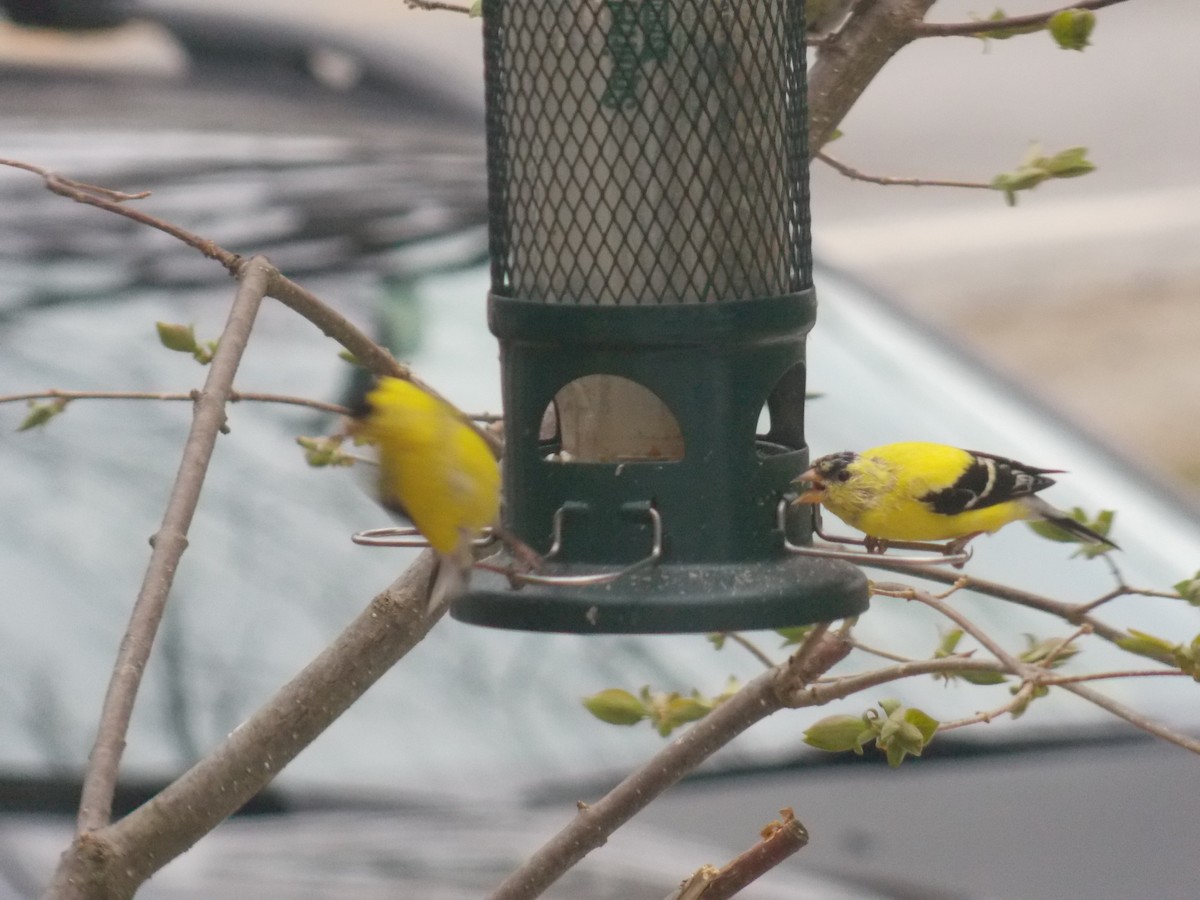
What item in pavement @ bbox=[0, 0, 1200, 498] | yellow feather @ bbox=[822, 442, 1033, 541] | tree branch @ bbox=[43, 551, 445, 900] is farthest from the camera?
pavement @ bbox=[0, 0, 1200, 498]

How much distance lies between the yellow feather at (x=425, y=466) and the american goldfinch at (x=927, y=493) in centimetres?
50

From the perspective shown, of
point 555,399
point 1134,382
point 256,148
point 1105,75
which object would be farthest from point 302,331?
point 1105,75

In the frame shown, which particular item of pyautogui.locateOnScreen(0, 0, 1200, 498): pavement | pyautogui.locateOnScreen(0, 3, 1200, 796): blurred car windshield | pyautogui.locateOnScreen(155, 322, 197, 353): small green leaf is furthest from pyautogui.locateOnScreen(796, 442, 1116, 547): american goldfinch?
pyautogui.locateOnScreen(0, 0, 1200, 498): pavement

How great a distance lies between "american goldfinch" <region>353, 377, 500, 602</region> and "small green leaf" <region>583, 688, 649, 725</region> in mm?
365

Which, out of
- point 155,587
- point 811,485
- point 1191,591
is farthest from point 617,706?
point 155,587

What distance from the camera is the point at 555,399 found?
2.42m

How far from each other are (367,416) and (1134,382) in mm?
9280

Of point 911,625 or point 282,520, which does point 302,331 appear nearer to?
point 282,520

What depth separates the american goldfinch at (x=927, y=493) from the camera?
2361 mm

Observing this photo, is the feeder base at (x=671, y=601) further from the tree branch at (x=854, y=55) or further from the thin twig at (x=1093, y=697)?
the tree branch at (x=854, y=55)

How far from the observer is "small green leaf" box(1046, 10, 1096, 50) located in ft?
6.93

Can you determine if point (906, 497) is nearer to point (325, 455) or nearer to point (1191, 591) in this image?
point (1191, 591)

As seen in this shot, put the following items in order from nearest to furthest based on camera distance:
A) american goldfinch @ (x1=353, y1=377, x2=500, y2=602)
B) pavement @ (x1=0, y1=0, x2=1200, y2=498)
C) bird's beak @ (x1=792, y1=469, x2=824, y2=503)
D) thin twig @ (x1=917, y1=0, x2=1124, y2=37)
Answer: american goldfinch @ (x1=353, y1=377, x2=500, y2=602) < thin twig @ (x1=917, y1=0, x2=1124, y2=37) < bird's beak @ (x1=792, y1=469, x2=824, y2=503) < pavement @ (x1=0, y1=0, x2=1200, y2=498)

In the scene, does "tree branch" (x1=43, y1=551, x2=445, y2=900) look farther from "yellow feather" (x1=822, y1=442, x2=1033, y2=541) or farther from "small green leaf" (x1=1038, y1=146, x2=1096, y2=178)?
"small green leaf" (x1=1038, y1=146, x2=1096, y2=178)
